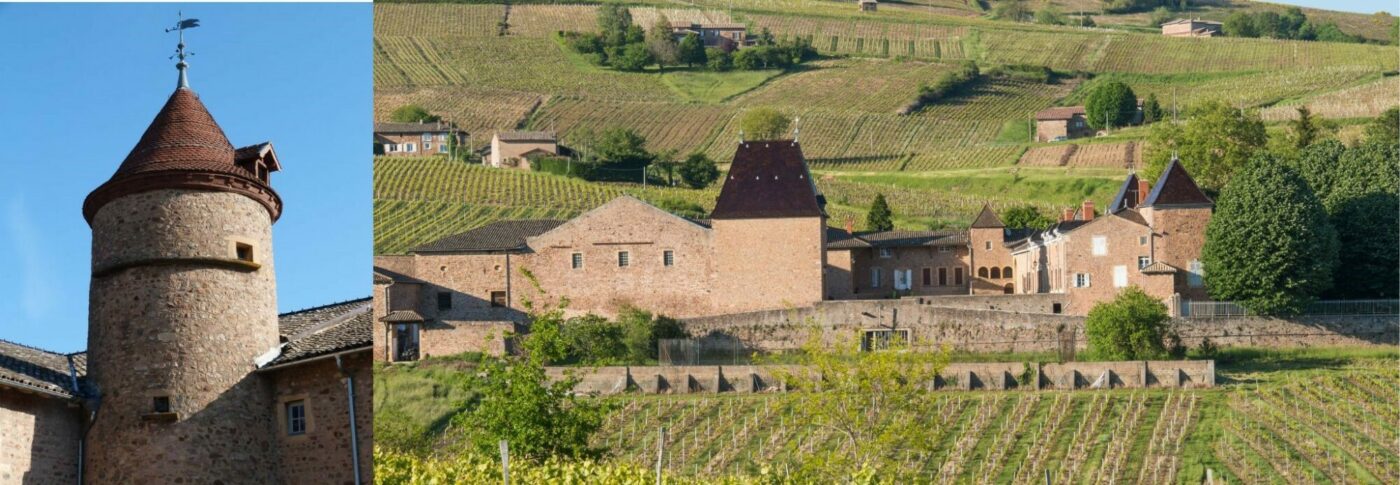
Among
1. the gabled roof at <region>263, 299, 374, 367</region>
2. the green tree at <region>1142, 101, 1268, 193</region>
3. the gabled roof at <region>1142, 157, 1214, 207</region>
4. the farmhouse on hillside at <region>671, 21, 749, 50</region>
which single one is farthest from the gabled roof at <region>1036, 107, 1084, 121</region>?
the gabled roof at <region>263, 299, 374, 367</region>

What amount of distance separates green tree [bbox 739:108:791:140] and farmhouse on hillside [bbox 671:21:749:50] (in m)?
2.97

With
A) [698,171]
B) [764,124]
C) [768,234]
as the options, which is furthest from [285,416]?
[768,234]

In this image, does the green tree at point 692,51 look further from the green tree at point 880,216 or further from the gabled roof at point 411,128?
the green tree at point 880,216

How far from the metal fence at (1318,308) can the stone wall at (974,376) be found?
0.87m

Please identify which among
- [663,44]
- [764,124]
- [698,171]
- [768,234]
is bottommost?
[768,234]

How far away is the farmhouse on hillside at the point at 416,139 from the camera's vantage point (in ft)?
51.8

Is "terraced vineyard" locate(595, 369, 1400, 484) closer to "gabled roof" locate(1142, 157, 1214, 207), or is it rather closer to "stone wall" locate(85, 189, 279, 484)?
"gabled roof" locate(1142, 157, 1214, 207)

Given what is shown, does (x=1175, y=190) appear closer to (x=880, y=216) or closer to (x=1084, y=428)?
(x=880, y=216)

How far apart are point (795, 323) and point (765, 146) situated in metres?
2.39

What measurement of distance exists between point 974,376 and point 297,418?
991 centimetres

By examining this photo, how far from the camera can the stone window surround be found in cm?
1279

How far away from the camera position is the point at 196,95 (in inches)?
555

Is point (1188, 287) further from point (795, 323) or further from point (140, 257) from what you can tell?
point (140, 257)

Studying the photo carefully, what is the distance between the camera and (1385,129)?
17.8 m
